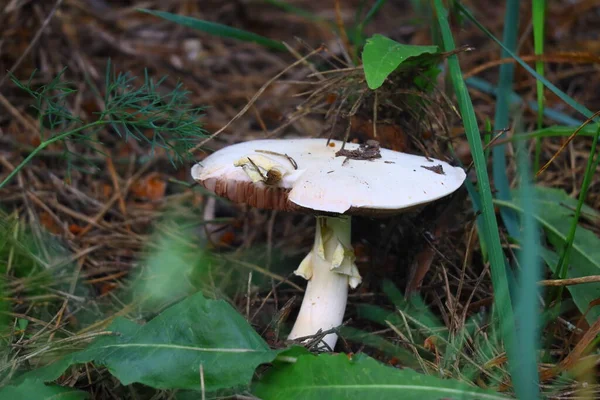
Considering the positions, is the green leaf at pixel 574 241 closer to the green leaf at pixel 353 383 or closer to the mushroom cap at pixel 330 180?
the mushroom cap at pixel 330 180

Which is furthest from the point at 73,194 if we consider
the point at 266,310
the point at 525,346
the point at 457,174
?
the point at 525,346

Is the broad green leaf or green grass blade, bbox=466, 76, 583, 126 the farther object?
green grass blade, bbox=466, 76, 583, 126

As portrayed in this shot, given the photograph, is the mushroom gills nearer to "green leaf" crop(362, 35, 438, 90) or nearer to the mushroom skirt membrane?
the mushroom skirt membrane

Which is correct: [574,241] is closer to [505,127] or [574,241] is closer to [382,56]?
[505,127]

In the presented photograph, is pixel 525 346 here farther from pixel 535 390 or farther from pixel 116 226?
pixel 116 226

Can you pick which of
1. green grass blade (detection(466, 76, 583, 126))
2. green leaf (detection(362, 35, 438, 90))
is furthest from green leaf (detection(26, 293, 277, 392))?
green grass blade (detection(466, 76, 583, 126))
